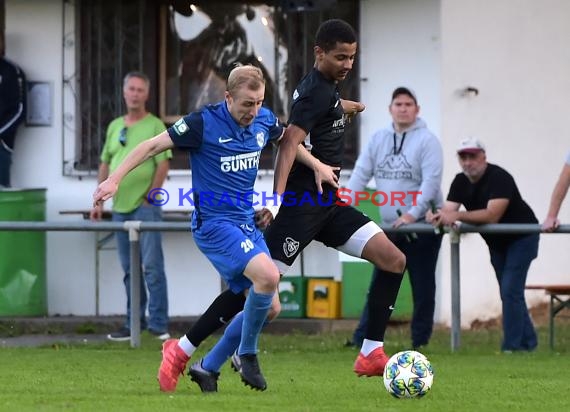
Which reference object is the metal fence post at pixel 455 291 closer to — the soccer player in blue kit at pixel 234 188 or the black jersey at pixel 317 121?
the black jersey at pixel 317 121

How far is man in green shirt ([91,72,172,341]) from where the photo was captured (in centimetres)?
1315

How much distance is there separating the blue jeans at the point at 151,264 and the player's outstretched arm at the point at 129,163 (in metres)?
4.92

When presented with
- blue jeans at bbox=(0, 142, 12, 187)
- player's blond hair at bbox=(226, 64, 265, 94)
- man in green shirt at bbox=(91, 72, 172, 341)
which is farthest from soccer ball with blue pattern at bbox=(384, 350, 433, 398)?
Result: blue jeans at bbox=(0, 142, 12, 187)

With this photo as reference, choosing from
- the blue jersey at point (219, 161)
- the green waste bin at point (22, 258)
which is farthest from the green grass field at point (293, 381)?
the green waste bin at point (22, 258)

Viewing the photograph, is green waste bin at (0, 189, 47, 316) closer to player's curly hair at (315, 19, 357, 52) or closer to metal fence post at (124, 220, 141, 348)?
metal fence post at (124, 220, 141, 348)

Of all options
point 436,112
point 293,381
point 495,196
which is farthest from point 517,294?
point 436,112

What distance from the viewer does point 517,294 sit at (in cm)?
1185

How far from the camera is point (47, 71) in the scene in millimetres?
14938

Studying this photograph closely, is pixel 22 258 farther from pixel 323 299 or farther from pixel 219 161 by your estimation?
pixel 219 161

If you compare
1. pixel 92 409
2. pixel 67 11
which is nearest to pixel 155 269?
pixel 67 11

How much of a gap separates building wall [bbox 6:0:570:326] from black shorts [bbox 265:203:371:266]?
212 inches

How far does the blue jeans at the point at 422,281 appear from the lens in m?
12.1

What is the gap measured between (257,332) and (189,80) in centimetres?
693

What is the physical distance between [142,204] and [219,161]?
4969mm
